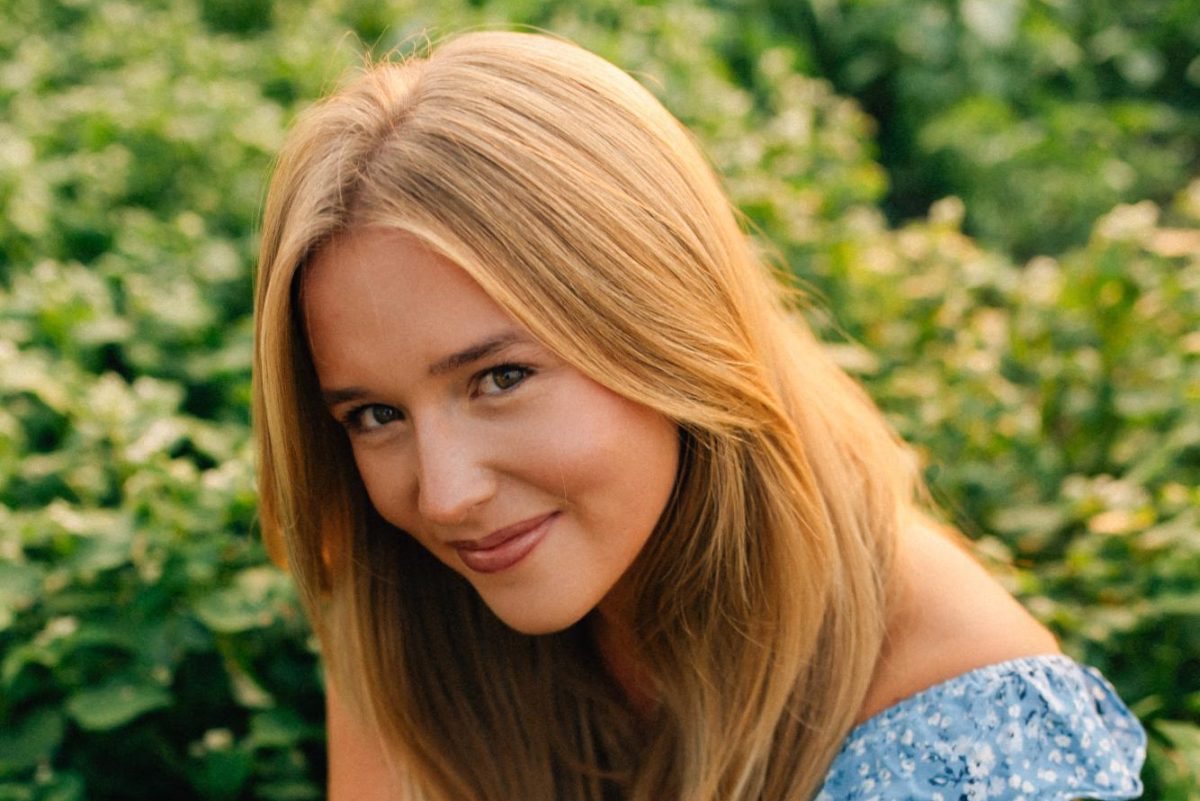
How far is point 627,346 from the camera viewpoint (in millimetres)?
1508

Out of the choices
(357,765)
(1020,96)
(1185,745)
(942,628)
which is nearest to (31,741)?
(357,765)

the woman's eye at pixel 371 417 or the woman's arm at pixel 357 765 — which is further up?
the woman's eye at pixel 371 417

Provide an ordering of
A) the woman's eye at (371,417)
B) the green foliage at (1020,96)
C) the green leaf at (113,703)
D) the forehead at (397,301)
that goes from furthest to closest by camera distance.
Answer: the green foliage at (1020,96) → the green leaf at (113,703) → the woman's eye at (371,417) → the forehead at (397,301)

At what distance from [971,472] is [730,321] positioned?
118 centimetres

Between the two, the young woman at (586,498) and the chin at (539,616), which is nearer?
the young woman at (586,498)

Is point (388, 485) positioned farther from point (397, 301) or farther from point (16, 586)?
point (16, 586)

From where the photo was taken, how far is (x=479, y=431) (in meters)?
1.54

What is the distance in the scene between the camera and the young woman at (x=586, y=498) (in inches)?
58.6

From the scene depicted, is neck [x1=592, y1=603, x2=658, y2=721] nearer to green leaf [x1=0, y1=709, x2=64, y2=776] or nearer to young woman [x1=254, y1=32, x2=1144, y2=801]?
young woman [x1=254, y1=32, x2=1144, y2=801]

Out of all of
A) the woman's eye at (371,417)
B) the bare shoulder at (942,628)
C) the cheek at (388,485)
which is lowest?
the bare shoulder at (942,628)

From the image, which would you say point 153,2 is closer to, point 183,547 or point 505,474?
point 183,547

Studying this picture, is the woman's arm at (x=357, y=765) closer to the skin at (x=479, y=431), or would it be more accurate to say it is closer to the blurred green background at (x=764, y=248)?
the blurred green background at (x=764, y=248)

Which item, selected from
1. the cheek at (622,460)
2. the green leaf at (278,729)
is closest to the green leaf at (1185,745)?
the cheek at (622,460)

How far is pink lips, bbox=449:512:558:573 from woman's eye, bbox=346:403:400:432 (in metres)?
0.18
